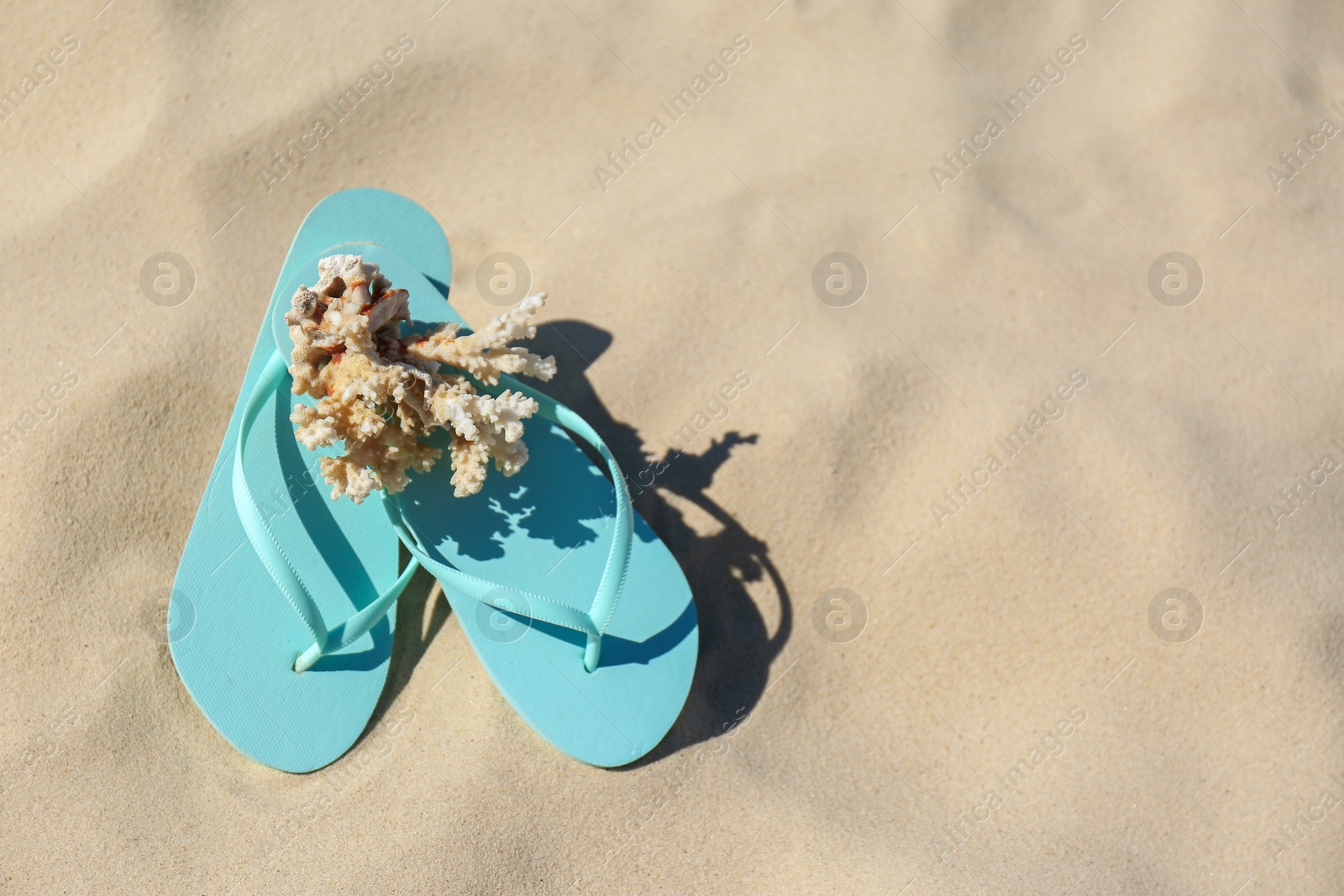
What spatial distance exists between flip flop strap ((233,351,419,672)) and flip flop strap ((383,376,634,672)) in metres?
0.20


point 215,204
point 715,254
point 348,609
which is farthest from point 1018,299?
point 215,204

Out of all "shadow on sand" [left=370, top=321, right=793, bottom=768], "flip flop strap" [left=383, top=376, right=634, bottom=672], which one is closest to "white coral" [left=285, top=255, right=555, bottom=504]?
"flip flop strap" [left=383, top=376, right=634, bottom=672]

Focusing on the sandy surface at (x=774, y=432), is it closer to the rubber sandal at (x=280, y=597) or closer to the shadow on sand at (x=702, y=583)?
the shadow on sand at (x=702, y=583)

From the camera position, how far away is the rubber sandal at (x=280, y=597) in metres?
3.01

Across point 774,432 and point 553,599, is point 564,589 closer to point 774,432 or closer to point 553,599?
point 553,599

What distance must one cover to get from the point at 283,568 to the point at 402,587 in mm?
405

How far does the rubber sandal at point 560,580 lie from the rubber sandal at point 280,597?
0.70 feet

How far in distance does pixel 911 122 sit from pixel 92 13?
132 inches

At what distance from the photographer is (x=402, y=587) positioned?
309 cm

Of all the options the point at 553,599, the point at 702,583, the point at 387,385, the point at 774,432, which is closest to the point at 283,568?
the point at 387,385

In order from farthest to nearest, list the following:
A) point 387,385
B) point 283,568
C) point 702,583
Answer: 1. point 702,583
2. point 387,385
3. point 283,568

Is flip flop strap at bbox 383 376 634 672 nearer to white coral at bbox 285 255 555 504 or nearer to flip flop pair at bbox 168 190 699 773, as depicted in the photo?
flip flop pair at bbox 168 190 699 773

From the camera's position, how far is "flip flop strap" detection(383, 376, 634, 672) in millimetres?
2850

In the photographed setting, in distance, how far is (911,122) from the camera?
3969 millimetres
